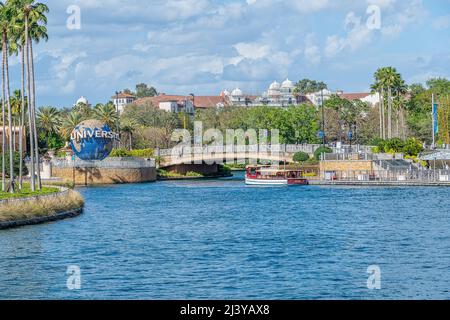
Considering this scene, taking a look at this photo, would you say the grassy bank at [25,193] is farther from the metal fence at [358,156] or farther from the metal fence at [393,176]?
the metal fence at [358,156]

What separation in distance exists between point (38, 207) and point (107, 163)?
63.7 meters

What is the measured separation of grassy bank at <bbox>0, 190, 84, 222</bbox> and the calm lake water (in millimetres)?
1536

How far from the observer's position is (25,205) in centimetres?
7012

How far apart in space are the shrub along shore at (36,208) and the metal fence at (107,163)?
1994 inches

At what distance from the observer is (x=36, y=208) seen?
7125 centimetres

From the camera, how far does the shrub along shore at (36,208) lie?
67375mm

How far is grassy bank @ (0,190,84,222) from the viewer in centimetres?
6744

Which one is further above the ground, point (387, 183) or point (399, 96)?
point (399, 96)

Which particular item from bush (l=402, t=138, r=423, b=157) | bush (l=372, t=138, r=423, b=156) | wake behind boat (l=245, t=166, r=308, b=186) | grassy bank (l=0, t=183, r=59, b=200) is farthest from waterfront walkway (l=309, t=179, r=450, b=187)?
grassy bank (l=0, t=183, r=59, b=200)

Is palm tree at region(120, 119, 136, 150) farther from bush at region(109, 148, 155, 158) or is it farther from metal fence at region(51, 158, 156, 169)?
metal fence at region(51, 158, 156, 169)

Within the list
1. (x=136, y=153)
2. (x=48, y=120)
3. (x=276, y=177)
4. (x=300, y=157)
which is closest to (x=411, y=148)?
(x=300, y=157)

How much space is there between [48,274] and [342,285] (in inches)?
580

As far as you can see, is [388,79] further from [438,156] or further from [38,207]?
[38,207]
